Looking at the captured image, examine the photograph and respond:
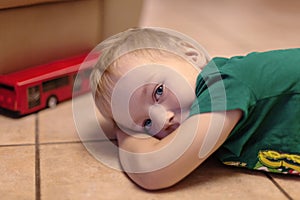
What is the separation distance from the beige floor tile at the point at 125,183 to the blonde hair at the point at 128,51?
0.12 m

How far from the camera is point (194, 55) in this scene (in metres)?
0.90

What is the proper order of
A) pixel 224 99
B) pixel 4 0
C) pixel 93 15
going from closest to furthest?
pixel 224 99 < pixel 4 0 < pixel 93 15

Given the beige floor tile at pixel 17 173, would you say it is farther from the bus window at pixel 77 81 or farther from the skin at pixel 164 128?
the bus window at pixel 77 81

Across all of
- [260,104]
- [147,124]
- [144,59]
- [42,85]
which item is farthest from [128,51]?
[42,85]

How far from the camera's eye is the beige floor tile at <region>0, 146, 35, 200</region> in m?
0.75

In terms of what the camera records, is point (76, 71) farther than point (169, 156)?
Yes

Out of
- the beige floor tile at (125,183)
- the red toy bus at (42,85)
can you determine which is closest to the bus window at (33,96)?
the red toy bus at (42,85)

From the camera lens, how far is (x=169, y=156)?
77 cm

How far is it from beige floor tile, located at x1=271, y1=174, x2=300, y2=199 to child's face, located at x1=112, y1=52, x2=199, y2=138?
7.6 inches

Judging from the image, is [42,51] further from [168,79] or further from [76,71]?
[168,79]

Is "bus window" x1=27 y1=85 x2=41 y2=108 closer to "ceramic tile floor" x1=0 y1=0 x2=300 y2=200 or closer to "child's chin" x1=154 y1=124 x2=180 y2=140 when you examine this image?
"ceramic tile floor" x1=0 y1=0 x2=300 y2=200

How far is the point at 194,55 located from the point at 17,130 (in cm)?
41

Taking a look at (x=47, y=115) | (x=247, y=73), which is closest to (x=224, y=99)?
(x=247, y=73)

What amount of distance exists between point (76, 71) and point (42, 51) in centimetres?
11
